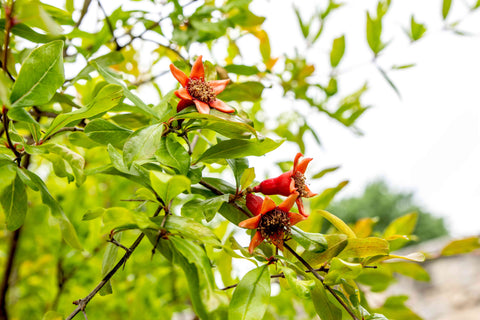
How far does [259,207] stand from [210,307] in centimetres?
14

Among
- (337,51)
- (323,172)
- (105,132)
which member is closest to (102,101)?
(105,132)

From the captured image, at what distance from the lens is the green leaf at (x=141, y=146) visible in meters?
0.39

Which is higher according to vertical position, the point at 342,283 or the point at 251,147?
the point at 251,147

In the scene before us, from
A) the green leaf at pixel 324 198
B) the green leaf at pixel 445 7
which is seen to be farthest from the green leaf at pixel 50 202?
the green leaf at pixel 445 7

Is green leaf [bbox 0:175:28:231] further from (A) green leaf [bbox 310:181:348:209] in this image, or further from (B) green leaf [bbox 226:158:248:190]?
(A) green leaf [bbox 310:181:348:209]

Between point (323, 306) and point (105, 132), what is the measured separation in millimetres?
336

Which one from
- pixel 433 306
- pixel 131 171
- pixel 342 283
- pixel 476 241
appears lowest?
pixel 433 306

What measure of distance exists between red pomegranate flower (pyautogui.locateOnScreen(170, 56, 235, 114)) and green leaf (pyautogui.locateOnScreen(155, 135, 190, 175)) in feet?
0.17

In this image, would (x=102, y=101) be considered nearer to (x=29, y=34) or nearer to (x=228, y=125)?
(x=228, y=125)

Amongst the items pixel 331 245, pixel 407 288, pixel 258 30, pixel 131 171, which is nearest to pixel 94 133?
pixel 131 171

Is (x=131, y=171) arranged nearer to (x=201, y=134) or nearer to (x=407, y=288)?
(x=201, y=134)

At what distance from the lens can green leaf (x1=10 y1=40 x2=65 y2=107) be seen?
39 centimetres

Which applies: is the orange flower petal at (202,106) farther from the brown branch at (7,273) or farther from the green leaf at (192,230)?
the brown branch at (7,273)

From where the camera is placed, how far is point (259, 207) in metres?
0.47
